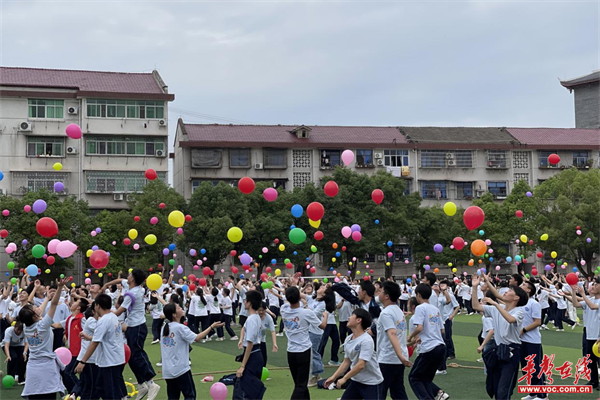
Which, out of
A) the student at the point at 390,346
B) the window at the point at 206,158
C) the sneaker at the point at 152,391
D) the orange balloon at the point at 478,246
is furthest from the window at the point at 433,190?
the student at the point at 390,346

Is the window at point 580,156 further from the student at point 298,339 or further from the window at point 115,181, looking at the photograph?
the student at point 298,339

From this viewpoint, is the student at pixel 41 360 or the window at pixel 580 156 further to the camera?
the window at pixel 580 156

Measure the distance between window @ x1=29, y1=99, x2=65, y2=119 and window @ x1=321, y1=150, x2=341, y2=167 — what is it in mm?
16915

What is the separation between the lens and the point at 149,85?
146ft

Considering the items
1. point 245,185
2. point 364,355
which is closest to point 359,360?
point 364,355

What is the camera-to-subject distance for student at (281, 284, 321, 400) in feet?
29.5

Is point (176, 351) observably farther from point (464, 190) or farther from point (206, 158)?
point (464, 190)

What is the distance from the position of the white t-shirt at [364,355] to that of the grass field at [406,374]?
323 cm

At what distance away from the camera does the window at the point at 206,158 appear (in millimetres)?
44812

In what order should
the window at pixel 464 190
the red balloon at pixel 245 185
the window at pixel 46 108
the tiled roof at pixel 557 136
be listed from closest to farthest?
the red balloon at pixel 245 185 → the window at pixel 46 108 → the window at pixel 464 190 → the tiled roof at pixel 557 136

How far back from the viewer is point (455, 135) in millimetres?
49656

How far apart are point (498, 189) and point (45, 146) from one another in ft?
100

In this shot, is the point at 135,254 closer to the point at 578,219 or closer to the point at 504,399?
the point at 578,219

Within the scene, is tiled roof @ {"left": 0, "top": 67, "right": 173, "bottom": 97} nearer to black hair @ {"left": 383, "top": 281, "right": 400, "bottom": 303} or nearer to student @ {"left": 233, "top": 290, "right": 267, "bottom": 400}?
student @ {"left": 233, "top": 290, "right": 267, "bottom": 400}
